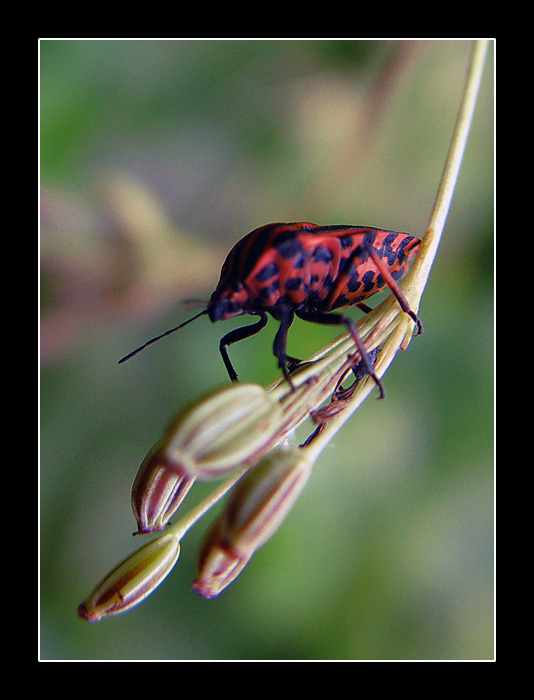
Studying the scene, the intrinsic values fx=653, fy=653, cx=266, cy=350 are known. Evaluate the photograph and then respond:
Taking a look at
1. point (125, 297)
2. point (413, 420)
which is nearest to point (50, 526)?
point (125, 297)

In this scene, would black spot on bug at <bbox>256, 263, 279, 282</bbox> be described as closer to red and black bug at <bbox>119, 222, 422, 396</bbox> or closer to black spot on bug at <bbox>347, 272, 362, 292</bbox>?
red and black bug at <bbox>119, 222, 422, 396</bbox>

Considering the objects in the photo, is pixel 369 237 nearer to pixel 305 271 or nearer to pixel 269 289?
pixel 305 271

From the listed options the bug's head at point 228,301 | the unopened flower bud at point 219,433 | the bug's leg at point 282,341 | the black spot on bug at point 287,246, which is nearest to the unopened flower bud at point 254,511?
the unopened flower bud at point 219,433

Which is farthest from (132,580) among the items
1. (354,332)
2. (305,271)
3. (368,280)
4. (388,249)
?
(388,249)

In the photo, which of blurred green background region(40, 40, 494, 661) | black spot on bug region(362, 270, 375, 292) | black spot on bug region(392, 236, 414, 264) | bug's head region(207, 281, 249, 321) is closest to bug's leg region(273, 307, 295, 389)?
bug's head region(207, 281, 249, 321)
